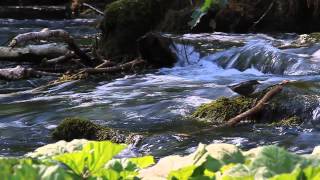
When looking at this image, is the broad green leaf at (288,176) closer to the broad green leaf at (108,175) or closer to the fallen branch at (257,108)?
the broad green leaf at (108,175)

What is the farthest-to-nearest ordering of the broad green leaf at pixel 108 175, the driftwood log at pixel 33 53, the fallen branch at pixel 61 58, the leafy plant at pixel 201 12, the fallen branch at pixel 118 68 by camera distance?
1. the driftwood log at pixel 33 53
2. the fallen branch at pixel 61 58
3. the fallen branch at pixel 118 68
4. the leafy plant at pixel 201 12
5. the broad green leaf at pixel 108 175

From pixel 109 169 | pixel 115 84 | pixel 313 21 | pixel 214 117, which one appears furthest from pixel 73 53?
pixel 109 169

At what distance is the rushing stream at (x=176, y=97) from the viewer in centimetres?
585

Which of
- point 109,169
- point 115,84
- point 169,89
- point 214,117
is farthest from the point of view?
point 115,84

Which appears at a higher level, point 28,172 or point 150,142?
point 28,172

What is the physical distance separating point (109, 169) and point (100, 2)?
2513 centimetres

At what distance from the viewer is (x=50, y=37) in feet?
34.0

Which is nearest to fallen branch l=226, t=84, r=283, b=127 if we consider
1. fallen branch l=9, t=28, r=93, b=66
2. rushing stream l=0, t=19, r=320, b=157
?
rushing stream l=0, t=19, r=320, b=157

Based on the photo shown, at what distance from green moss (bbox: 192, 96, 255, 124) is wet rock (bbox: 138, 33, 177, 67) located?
14.6 feet

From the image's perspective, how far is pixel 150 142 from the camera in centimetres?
568

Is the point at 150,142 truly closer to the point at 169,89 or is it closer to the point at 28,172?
the point at 169,89

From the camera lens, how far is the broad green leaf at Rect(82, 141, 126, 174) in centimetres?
145

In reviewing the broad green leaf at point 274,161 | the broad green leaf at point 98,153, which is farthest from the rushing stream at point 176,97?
the broad green leaf at point 274,161

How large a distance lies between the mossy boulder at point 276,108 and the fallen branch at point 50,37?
3670 mm
